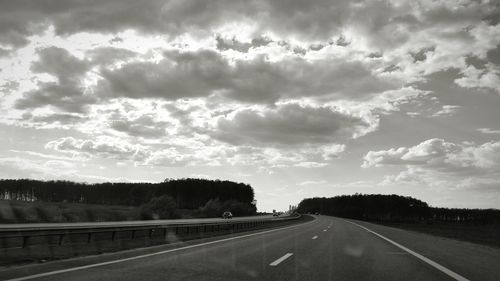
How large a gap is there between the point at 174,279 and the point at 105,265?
8.87ft

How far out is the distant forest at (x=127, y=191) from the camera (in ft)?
492

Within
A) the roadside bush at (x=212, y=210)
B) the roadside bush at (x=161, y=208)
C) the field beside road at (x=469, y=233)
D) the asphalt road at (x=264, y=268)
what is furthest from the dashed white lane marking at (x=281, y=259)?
the roadside bush at (x=212, y=210)

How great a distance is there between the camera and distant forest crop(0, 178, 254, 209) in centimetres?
15000

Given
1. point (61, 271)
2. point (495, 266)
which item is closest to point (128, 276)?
point (61, 271)

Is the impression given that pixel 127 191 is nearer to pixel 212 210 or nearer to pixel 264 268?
pixel 212 210

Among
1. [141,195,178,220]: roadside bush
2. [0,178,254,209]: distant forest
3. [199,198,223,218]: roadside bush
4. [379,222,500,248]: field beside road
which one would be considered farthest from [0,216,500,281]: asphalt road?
[0,178,254,209]: distant forest

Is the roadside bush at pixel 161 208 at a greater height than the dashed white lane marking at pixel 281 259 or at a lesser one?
greater

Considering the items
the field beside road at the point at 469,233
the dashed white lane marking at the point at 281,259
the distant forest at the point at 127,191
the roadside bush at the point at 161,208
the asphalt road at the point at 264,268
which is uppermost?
the distant forest at the point at 127,191

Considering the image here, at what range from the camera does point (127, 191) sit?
170m

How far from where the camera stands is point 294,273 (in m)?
8.69

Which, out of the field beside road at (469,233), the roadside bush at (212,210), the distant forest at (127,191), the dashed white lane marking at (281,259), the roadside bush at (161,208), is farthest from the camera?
the distant forest at (127,191)

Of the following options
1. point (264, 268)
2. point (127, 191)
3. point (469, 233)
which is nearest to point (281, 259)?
point (264, 268)

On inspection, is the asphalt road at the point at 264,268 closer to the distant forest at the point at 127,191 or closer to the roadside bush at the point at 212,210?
the roadside bush at the point at 212,210

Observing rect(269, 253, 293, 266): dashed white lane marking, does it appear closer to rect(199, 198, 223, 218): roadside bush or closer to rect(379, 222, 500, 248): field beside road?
rect(379, 222, 500, 248): field beside road
